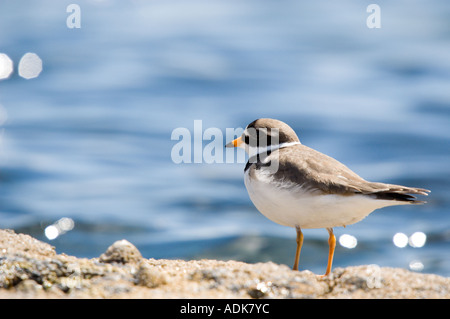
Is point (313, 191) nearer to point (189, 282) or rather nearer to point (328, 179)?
point (328, 179)

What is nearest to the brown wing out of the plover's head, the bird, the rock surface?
the bird

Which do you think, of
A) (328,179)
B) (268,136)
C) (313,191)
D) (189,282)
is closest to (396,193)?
(328,179)

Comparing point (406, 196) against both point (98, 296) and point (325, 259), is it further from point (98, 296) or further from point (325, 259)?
point (325, 259)

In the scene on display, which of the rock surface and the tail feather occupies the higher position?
the tail feather

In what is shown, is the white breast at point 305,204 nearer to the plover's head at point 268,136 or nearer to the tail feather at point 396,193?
the tail feather at point 396,193

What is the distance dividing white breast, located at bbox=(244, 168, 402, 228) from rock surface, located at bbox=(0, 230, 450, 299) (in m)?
1.09

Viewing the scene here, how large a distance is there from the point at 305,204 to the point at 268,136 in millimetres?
1171

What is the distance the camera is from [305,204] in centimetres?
665

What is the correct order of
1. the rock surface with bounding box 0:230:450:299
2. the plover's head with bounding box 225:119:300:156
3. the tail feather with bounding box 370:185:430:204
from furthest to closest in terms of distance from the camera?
the plover's head with bounding box 225:119:300:156 < the tail feather with bounding box 370:185:430:204 < the rock surface with bounding box 0:230:450:299

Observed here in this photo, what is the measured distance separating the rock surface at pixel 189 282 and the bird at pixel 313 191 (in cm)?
110

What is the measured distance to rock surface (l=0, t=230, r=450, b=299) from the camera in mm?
5105

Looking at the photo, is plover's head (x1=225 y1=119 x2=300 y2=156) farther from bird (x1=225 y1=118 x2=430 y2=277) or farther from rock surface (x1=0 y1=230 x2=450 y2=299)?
rock surface (x1=0 y1=230 x2=450 y2=299)

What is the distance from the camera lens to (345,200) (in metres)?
6.59
